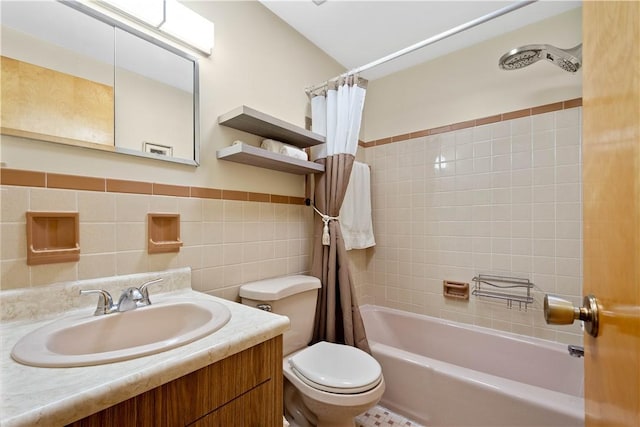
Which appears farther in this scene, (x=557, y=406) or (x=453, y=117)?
(x=453, y=117)

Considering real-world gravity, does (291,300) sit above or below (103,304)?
below

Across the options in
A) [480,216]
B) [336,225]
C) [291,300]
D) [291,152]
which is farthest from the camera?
[480,216]

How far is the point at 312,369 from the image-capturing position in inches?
50.4

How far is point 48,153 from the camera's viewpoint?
91 centimetres

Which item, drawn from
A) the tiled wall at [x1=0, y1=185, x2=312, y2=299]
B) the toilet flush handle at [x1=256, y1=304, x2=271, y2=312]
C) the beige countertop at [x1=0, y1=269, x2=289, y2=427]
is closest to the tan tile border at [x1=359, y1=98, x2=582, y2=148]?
the tiled wall at [x1=0, y1=185, x2=312, y2=299]

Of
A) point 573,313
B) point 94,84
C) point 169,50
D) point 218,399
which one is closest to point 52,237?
point 94,84

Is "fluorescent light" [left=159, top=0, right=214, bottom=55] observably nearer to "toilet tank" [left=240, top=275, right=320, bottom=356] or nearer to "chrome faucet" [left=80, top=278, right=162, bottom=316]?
"chrome faucet" [left=80, top=278, right=162, bottom=316]

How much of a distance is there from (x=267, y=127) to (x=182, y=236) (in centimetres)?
72

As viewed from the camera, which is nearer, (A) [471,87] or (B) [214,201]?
(B) [214,201]

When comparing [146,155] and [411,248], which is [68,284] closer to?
[146,155]

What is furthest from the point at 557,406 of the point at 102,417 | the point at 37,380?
the point at 37,380

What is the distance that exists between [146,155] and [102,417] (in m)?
0.93

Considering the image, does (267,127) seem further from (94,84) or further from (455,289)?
(455,289)

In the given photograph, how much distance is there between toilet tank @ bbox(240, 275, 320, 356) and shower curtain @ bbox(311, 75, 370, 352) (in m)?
0.11
